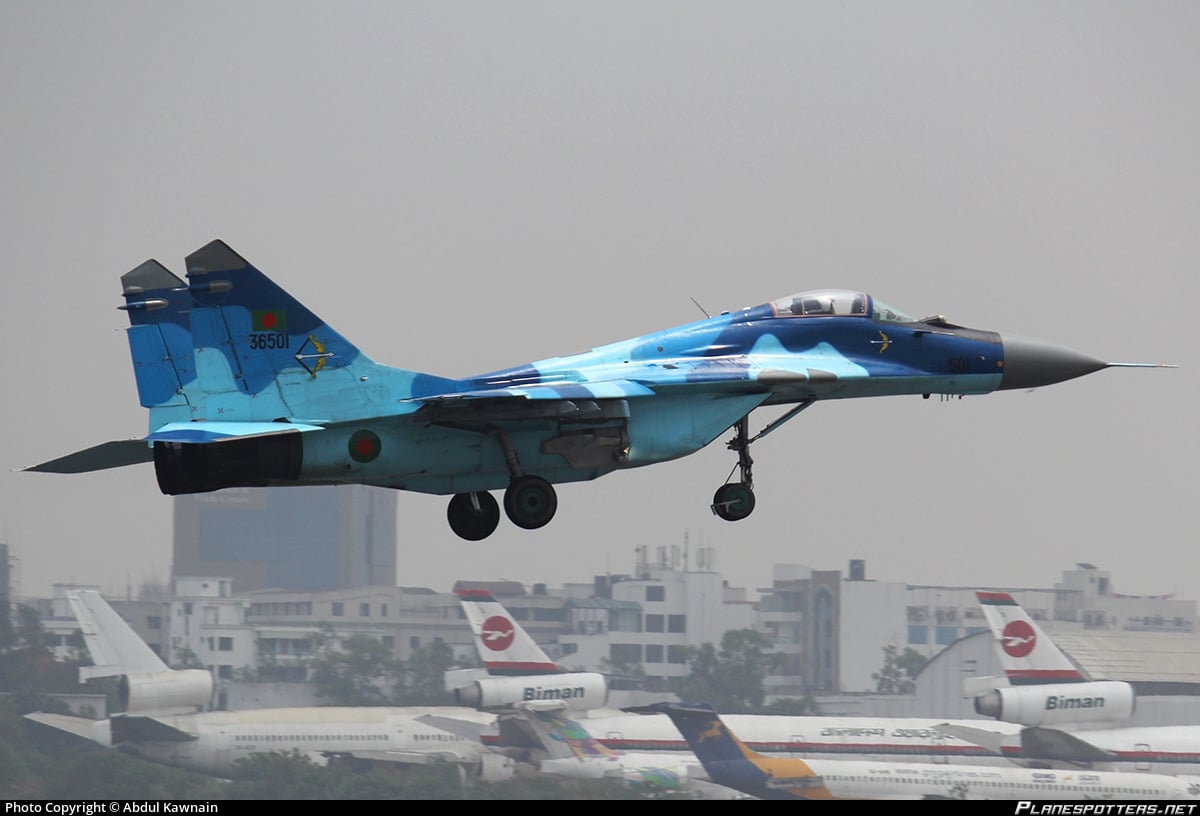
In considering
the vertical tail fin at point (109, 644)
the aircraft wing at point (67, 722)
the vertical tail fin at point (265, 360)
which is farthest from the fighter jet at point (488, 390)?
the vertical tail fin at point (109, 644)

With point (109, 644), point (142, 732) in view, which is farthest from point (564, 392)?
point (109, 644)

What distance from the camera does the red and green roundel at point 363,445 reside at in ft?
84.6

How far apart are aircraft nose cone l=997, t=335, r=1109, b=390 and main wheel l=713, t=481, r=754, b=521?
4405 millimetres

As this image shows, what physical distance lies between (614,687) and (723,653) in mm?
5657

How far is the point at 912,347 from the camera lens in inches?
1123

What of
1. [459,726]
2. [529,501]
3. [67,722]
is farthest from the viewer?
[67,722]

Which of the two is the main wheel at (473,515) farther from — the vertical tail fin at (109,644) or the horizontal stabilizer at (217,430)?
the vertical tail fin at (109,644)

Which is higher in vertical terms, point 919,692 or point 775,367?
point 775,367

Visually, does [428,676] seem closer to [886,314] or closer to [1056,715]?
[1056,715]

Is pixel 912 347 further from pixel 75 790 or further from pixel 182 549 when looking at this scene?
pixel 182 549

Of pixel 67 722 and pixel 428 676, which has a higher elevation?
pixel 428 676

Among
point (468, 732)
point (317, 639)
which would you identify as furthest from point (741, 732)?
point (317, 639)

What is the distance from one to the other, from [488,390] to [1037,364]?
8750 mm

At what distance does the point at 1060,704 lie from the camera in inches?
3051
